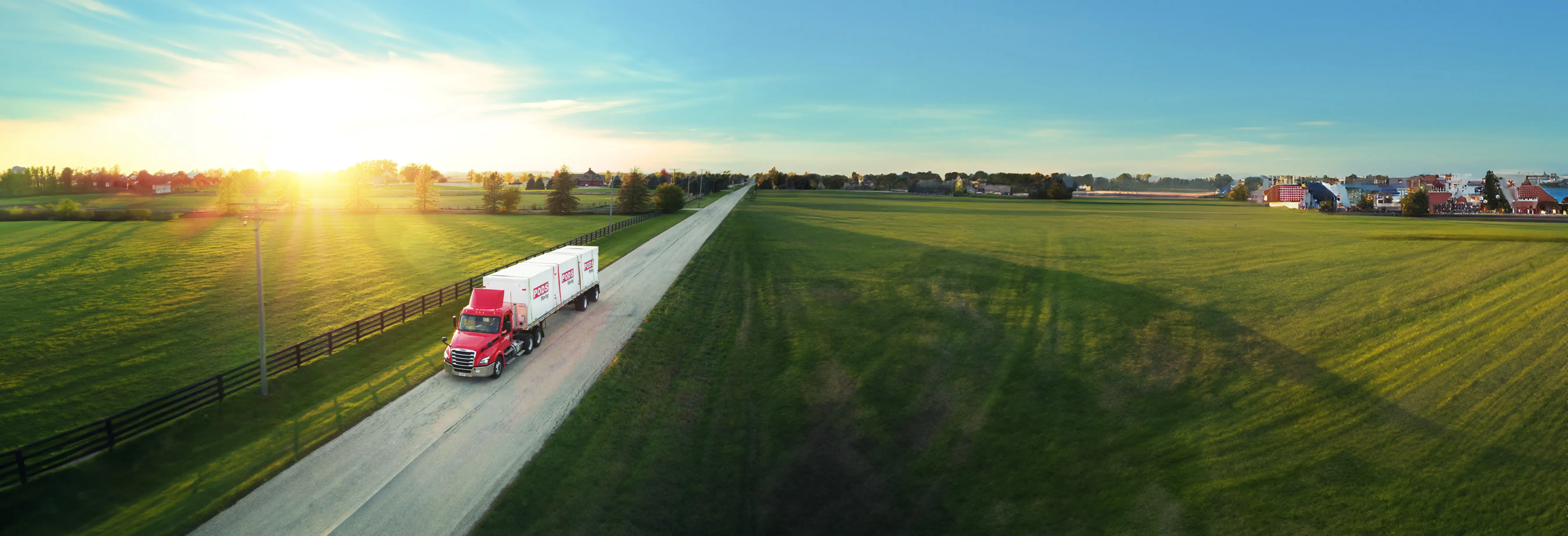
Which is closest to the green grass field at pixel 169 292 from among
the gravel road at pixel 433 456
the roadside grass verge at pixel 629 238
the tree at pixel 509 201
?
the roadside grass verge at pixel 629 238

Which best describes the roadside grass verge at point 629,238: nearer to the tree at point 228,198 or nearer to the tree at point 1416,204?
the tree at point 228,198

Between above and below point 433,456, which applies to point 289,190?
above

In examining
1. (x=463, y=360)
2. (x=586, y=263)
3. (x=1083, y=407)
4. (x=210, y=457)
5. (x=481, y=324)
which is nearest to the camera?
(x=210, y=457)

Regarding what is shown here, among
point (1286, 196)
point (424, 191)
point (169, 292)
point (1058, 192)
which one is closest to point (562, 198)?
point (424, 191)

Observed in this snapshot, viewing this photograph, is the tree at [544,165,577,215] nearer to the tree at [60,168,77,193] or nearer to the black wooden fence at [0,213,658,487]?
the black wooden fence at [0,213,658,487]

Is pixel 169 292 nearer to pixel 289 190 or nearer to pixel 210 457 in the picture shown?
pixel 210 457

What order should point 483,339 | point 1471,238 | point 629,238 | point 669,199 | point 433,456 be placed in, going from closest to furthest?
point 433,456, point 483,339, point 1471,238, point 629,238, point 669,199
